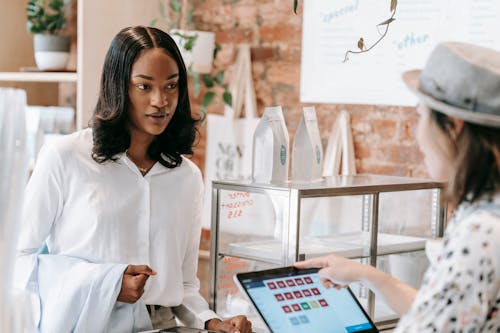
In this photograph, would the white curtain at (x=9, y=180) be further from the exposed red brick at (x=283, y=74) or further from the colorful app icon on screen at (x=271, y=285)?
the exposed red brick at (x=283, y=74)

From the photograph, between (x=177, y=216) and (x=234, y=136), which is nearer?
(x=177, y=216)

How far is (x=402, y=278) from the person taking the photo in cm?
251

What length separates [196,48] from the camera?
3.59 metres

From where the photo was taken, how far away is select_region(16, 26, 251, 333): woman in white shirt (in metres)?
2.07

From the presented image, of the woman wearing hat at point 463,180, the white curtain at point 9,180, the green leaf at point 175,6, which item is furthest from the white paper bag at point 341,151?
the white curtain at point 9,180

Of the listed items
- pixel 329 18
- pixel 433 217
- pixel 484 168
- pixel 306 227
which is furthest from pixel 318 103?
pixel 484 168

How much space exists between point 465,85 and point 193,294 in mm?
1205

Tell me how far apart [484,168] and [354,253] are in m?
1.12

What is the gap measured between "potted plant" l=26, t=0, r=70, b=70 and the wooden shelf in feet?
0.21

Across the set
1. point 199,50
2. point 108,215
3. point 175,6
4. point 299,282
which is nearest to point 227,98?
point 199,50

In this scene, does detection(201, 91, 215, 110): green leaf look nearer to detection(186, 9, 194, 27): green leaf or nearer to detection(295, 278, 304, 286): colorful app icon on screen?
detection(186, 9, 194, 27): green leaf

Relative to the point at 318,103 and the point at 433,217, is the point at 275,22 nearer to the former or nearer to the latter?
the point at 318,103

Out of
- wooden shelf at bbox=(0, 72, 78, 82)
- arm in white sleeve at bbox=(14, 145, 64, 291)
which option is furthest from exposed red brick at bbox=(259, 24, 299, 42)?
arm in white sleeve at bbox=(14, 145, 64, 291)

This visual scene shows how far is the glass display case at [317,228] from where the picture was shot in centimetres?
220
